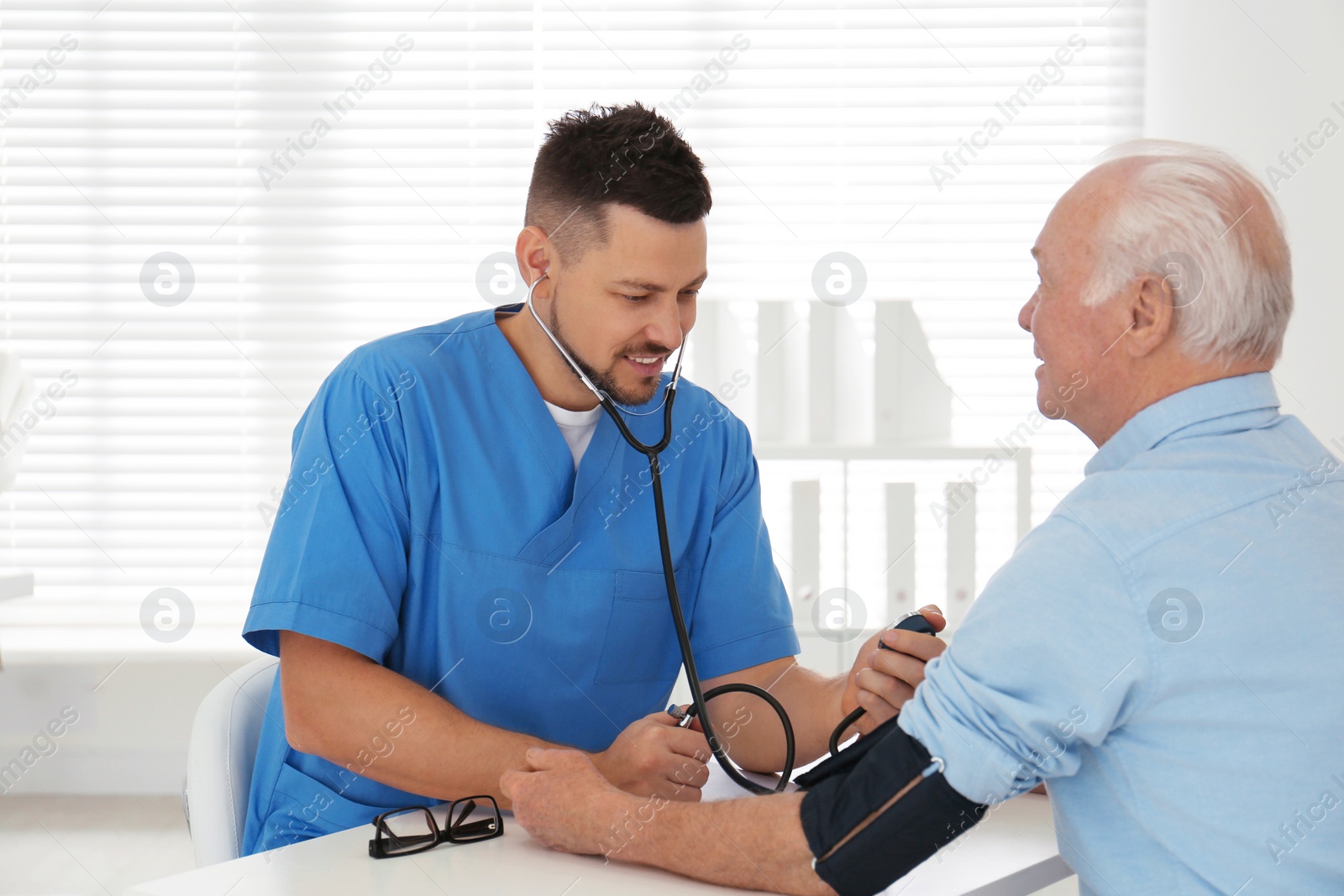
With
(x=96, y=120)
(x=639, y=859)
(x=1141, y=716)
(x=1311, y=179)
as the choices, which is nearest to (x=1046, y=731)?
(x=1141, y=716)

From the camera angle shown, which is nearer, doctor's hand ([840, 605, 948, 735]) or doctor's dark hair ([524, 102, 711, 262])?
doctor's hand ([840, 605, 948, 735])

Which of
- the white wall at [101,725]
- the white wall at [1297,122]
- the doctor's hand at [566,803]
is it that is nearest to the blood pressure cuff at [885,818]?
the doctor's hand at [566,803]

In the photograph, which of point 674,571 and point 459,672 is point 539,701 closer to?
point 459,672

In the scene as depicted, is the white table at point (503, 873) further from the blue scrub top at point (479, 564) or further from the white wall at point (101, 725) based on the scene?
the white wall at point (101, 725)

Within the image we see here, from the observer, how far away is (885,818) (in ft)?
2.65

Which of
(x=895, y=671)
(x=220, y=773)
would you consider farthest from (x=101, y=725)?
(x=895, y=671)

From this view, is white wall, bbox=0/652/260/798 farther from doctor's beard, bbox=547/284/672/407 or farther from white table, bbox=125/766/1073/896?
white table, bbox=125/766/1073/896

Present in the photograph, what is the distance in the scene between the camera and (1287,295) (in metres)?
0.88

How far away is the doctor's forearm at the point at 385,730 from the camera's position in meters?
1.09

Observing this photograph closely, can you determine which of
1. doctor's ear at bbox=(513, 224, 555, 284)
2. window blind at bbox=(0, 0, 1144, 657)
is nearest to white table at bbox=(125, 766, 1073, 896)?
doctor's ear at bbox=(513, 224, 555, 284)

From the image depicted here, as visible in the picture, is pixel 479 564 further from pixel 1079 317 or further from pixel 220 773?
pixel 1079 317

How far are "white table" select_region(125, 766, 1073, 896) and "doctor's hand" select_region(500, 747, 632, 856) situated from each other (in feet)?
0.06

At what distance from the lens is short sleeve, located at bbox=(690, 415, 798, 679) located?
1.38 m

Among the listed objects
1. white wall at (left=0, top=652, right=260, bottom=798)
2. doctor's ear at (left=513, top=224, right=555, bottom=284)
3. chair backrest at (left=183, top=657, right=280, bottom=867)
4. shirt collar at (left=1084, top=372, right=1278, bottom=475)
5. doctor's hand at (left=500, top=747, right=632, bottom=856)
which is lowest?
white wall at (left=0, top=652, right=260, bottom=798)
